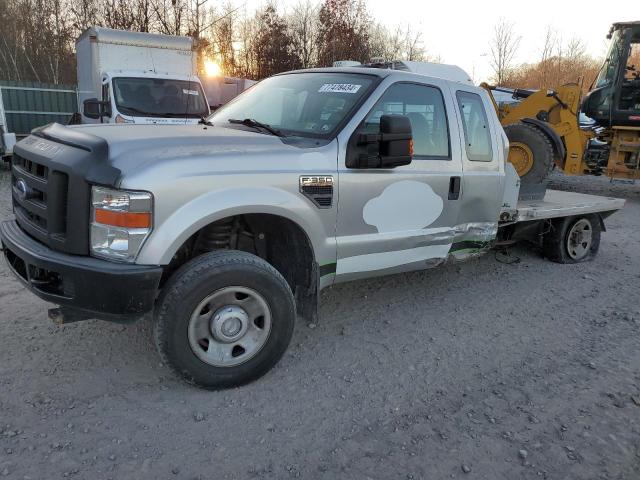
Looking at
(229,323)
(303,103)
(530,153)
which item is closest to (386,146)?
(303,103)

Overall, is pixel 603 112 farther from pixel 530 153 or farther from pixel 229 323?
pixel 229 323

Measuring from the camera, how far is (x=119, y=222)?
8.77ft

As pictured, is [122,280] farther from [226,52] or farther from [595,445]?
[226,52]

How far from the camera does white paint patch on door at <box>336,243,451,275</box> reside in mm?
3694

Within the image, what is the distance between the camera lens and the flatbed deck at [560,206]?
17.2 ft

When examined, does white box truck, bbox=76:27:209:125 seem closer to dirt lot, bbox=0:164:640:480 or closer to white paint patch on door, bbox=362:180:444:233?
dirt lot, bbox=0:164:640:480

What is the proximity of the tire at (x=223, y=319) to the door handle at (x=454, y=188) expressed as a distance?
1.73 metres

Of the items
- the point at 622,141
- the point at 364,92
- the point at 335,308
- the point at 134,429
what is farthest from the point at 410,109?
the point at 622,141

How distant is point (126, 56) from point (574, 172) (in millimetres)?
10171

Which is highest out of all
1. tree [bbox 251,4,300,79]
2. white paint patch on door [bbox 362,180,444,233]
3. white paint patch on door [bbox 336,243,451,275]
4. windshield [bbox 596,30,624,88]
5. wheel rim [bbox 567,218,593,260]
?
tree [bbox 251,4,300,79]


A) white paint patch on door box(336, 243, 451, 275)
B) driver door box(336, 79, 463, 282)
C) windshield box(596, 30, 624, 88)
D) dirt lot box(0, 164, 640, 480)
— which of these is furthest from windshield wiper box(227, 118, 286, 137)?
windshield box(596, 30, 624, 88)

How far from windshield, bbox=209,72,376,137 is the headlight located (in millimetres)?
1384

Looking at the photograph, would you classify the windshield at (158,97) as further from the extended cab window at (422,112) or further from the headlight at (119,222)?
the headlight at (119,222)

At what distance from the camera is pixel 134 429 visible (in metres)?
2.74
